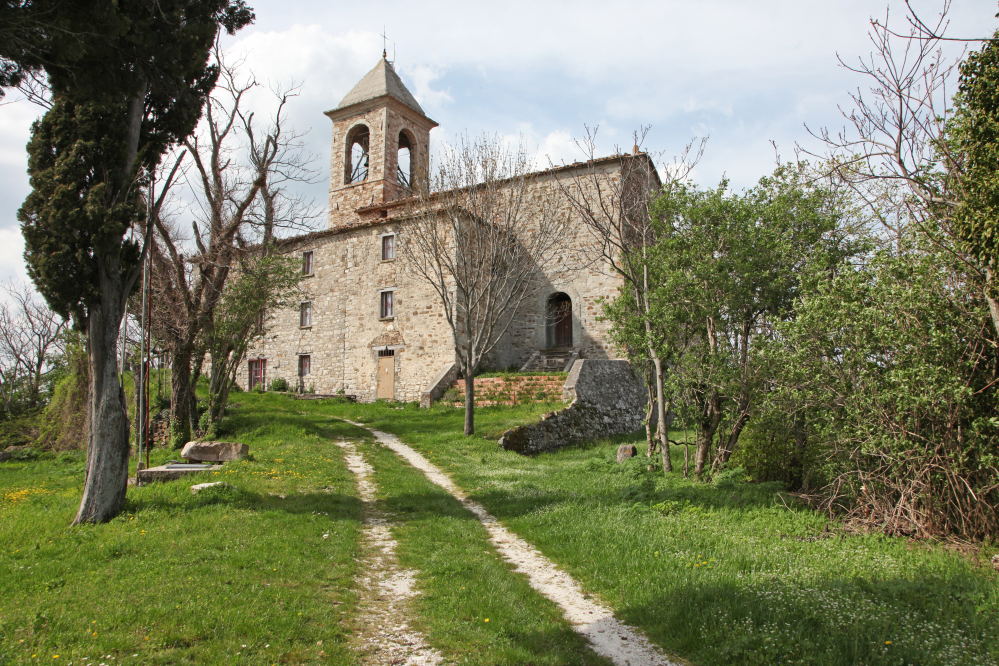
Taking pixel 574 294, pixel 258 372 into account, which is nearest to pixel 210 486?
pixel 574 294

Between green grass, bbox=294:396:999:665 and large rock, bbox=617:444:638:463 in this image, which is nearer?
green grass, bbox=294:396:999:665

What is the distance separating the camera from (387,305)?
24.3 metres

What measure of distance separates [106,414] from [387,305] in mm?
16662

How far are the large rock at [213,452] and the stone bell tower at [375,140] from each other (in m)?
17.3

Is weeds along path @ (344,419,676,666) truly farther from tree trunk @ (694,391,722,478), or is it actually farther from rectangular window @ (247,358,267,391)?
rectangular window @ (247,358,267,391)

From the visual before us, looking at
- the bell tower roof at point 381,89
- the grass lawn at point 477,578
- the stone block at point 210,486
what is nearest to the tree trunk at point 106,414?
the grass lawn at point 477,578

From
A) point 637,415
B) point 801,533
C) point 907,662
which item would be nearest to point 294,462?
point 801,533

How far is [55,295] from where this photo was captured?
766 centimetres

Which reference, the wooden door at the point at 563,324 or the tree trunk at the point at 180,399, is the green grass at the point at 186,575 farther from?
the wooden door at the point at 563,324

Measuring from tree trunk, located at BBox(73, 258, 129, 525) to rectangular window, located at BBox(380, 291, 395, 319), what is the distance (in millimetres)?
16055

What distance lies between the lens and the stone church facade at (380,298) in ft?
76.0

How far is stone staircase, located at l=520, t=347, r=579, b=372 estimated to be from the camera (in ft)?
76.2

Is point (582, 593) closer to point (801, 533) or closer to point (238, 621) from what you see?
point (238, 621)

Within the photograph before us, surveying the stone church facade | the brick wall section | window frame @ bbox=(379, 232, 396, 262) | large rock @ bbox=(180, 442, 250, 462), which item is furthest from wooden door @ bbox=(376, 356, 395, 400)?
large rock @ bbox=(180, 442, 250, 462)
